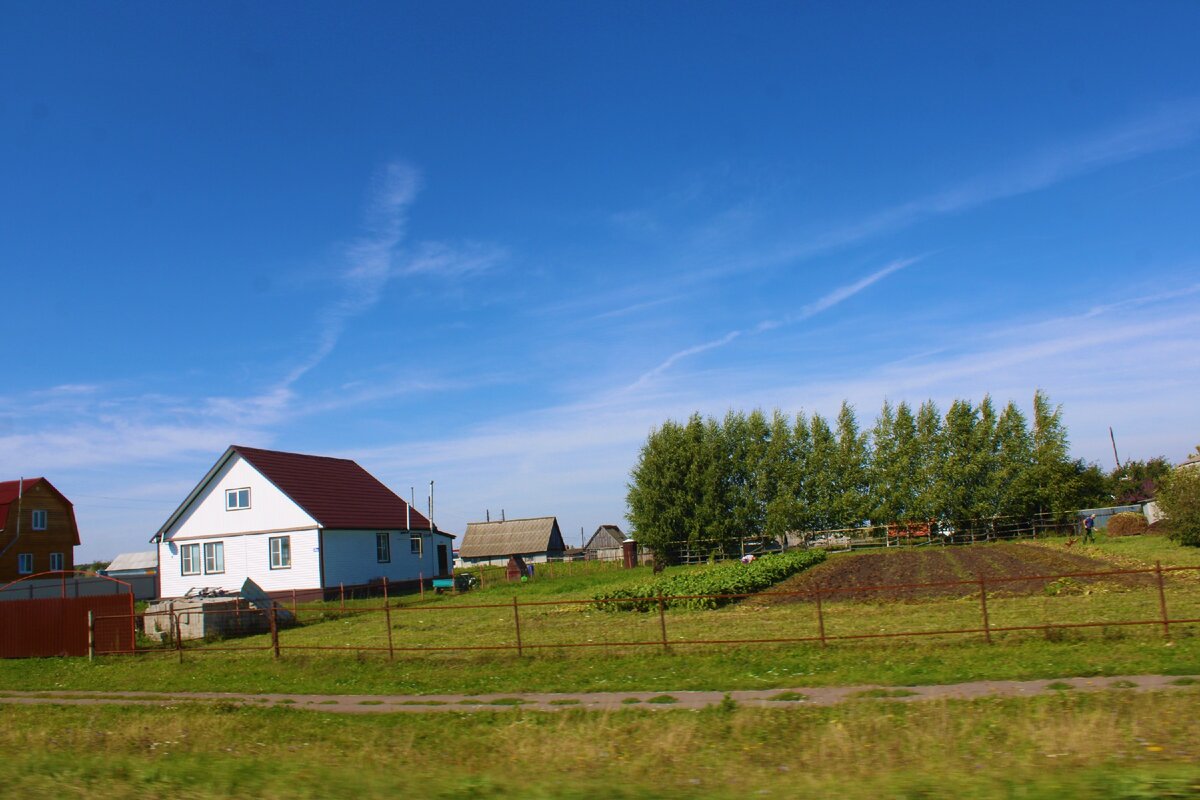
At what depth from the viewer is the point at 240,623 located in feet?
86.6

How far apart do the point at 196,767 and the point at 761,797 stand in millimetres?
5458

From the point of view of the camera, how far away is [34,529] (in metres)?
53.3

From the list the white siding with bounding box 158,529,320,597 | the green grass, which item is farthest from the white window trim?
the green grass

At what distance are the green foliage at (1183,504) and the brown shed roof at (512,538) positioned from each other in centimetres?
5500

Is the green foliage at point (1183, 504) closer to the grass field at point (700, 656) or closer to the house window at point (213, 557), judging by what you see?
the grass field at point (700, 656)

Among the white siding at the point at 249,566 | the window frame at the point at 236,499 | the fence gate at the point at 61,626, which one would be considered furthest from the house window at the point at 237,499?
the fence gate at the point at 61,626

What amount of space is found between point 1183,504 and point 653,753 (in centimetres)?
3426

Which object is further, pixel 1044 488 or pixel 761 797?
pixel 1044 488

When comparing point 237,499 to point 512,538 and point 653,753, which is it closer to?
point 653,753

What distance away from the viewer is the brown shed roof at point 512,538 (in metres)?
82.8

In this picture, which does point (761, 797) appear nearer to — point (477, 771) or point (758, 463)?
point (477, 771)

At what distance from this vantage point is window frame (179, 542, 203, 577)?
1603 inches

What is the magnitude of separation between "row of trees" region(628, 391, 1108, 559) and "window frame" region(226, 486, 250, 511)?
25555 mm

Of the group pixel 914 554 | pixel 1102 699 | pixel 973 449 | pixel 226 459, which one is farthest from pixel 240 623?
pixel 973 449
